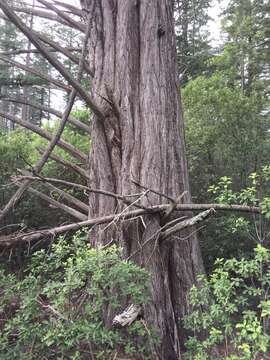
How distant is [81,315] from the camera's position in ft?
8.41

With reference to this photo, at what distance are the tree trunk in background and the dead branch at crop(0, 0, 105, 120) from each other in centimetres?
29

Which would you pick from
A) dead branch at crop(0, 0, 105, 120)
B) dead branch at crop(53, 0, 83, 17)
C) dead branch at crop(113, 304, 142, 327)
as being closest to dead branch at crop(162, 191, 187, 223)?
dead branch at crop(113, 304, 142, 327)

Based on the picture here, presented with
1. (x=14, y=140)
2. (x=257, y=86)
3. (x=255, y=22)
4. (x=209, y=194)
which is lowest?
(x=209, y=194)

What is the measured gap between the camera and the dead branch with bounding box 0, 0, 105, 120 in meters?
2.57

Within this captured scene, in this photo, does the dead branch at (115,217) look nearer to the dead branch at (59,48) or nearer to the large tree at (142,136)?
the large tree at (142,136)

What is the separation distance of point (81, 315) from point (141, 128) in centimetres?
198

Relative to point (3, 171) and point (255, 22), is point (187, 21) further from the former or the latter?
point (3, 171)

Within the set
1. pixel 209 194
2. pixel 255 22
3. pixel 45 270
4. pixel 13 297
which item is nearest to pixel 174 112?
pixel 45 270

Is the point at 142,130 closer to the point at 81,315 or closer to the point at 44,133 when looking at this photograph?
the point at 44,133

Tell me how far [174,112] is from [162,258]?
1.56 metres

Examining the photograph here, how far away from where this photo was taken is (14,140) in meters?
8.16

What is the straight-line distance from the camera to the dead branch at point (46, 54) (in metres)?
2.57

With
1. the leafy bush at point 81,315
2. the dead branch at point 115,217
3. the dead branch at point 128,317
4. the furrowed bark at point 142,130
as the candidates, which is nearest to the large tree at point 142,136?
the furrowed bark at point 142,130

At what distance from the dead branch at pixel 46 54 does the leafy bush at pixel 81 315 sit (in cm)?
140
